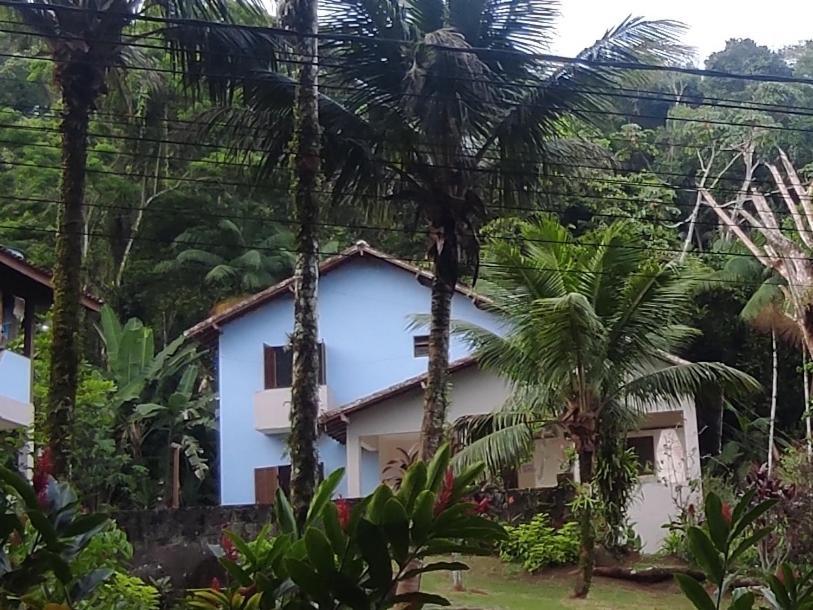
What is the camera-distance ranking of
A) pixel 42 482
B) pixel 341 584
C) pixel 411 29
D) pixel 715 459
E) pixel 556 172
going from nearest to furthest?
1. pixel 341 584
2. pixel 42 482
3. pixel 411 29
4. pixel 556 172
5. pixel 715 459

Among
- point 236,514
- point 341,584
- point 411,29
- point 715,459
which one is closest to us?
point 341,584

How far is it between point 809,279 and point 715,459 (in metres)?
5.58

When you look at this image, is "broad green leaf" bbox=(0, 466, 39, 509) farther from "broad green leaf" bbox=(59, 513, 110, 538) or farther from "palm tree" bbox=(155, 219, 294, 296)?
"palm tree" bbox=(155, 219, 294, 296)

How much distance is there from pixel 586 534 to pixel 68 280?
6724 mm

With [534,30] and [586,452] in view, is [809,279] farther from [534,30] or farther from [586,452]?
[534,30]

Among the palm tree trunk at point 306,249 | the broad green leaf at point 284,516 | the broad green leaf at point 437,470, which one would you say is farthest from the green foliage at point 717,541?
the palm tree trunk at point 306,249

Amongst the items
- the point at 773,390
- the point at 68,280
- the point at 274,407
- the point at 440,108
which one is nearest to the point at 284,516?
the point at 68,280

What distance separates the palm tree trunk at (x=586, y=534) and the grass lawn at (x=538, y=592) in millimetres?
191

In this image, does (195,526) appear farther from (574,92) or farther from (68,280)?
(574,92)

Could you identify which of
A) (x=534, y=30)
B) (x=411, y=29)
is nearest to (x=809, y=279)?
(x=534, y=30)

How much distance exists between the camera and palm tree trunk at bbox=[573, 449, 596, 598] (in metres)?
13.0

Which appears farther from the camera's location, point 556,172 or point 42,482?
point 556,172

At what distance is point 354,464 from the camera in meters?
20.8

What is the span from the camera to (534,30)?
1280cm
